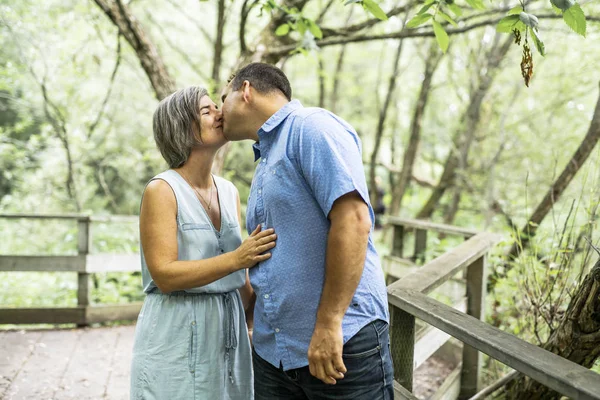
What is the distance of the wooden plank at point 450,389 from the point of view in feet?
8.65

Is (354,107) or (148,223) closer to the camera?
(148,223)

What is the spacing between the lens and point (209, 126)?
1.84 metres

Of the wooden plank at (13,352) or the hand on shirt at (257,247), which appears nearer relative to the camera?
the hand on shirt at (257,247)

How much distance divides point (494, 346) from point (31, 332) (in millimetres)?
4449

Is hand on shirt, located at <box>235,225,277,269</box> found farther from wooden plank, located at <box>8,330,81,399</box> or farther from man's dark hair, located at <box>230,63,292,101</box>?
wooden plank, located at <box>8,330,81,399</box>

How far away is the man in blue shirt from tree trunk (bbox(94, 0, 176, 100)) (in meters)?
3.16

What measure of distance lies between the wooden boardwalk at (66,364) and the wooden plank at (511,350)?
2.53 m

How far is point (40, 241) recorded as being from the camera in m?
8.80

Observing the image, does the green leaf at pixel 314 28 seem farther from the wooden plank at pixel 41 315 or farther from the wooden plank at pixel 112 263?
the wooden plank at pixel 41 315

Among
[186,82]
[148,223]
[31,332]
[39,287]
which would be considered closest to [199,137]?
[148,223]

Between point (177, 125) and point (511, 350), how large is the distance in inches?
54.6

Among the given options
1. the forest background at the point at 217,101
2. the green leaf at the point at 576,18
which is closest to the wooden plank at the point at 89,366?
the forest background at the point at 217,101

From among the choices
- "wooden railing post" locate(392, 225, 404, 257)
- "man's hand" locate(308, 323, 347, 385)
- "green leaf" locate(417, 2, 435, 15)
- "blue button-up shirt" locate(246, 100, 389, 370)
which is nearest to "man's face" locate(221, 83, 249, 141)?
"blue button-up shirt" locate(246, 100, 389, 370)

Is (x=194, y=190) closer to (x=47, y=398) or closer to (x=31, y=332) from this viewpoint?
(x=47, y=398)
